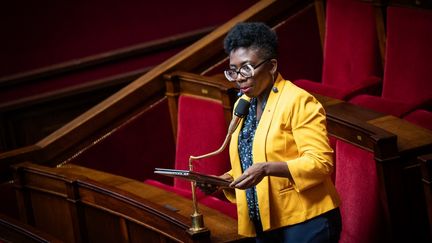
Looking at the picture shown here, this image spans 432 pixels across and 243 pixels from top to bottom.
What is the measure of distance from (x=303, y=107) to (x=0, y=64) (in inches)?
38.9

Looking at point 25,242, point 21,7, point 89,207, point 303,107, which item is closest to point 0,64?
point 21,7

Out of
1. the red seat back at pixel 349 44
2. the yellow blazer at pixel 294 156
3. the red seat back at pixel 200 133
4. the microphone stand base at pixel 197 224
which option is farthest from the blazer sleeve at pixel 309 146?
the red seat back at pixel 349 44

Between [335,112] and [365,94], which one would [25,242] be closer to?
[335,112]

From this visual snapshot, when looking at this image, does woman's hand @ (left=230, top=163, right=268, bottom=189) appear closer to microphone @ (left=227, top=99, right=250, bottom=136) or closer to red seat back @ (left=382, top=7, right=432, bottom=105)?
microphone @ (left=227, top=99, right=250, bottom=136)

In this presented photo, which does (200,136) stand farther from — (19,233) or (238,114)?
(238,114)

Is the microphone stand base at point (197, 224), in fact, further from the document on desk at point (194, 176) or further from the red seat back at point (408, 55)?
the red seat back at point (408, 55)

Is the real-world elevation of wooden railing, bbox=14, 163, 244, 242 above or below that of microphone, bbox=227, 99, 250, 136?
below

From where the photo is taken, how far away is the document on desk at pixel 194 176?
0.71m

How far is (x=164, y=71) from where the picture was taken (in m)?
1.36

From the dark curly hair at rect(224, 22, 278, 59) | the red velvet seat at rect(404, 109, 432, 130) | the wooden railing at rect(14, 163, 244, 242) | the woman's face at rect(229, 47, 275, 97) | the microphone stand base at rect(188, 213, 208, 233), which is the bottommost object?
the wooden railing at rect(14, 163, 244, 242)

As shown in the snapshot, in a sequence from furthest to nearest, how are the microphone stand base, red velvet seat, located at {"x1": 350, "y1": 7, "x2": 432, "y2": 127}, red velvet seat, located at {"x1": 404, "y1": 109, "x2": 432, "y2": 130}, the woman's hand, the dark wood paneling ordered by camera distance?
red velvet seat, located at {"x1": 350, "y1": 7, "x2": 432, "y2": 127} → red velvet seat, located at {"x1": 404, "y1": 109, "x2": 432, "y2": 130} → the dark wood paneling → the microphone stand base → the woman's hand

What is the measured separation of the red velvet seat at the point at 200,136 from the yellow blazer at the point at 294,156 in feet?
1.23

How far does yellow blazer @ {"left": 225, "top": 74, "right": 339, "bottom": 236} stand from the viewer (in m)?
0.70

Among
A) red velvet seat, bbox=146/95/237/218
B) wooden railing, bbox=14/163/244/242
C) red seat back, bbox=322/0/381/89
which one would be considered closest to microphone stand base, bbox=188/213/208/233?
wooden railing, bbox=14/163/244/242
